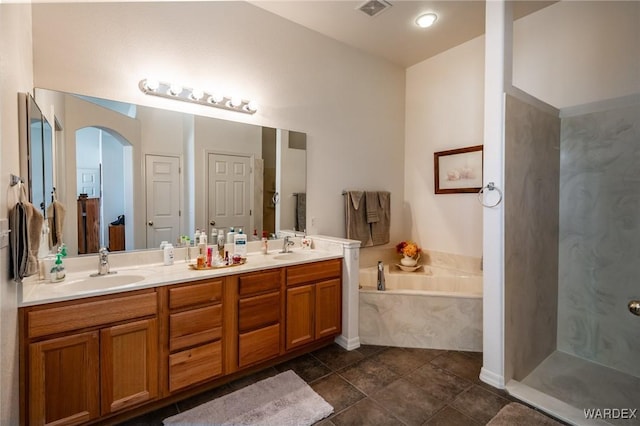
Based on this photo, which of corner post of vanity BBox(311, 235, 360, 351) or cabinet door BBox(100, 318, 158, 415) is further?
corner post of vanity BBox(311, 235, 360, 351)

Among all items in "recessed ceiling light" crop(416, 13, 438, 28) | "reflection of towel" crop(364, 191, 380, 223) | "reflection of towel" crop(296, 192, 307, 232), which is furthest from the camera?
"reflection of towel" crop(364, 191, 380, 223)

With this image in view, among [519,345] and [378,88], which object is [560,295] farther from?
[378,88]

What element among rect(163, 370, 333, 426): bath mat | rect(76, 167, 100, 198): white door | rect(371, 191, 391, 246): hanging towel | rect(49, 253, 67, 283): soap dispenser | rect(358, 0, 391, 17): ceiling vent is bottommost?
rect(163, 370, 333, 426): bath mat

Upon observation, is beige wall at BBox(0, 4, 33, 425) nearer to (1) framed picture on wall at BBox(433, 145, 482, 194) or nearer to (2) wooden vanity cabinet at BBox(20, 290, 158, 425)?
(2) wooden vanity cabinet at BBox(20, 290, 158, 425)

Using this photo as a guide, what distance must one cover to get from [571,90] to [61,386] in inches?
164

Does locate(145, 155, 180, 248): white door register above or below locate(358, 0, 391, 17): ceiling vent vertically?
below

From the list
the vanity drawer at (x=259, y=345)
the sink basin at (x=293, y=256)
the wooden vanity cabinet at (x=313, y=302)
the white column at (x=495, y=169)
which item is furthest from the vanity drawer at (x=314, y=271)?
the white column at (x=495, y=169)

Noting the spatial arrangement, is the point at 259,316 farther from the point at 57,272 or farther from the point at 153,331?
the point at 57,272

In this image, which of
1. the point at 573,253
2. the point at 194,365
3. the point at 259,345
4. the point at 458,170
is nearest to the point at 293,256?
the point at 259,345

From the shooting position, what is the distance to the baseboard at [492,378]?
2137mm

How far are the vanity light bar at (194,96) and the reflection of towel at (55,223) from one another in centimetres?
97

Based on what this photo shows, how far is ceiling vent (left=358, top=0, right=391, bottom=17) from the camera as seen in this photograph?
8.84 feet

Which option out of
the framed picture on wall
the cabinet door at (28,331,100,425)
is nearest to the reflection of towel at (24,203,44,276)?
the cabinet door at (28,331,100,425)

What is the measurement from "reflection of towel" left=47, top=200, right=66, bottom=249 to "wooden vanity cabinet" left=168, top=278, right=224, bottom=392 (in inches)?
30.2
